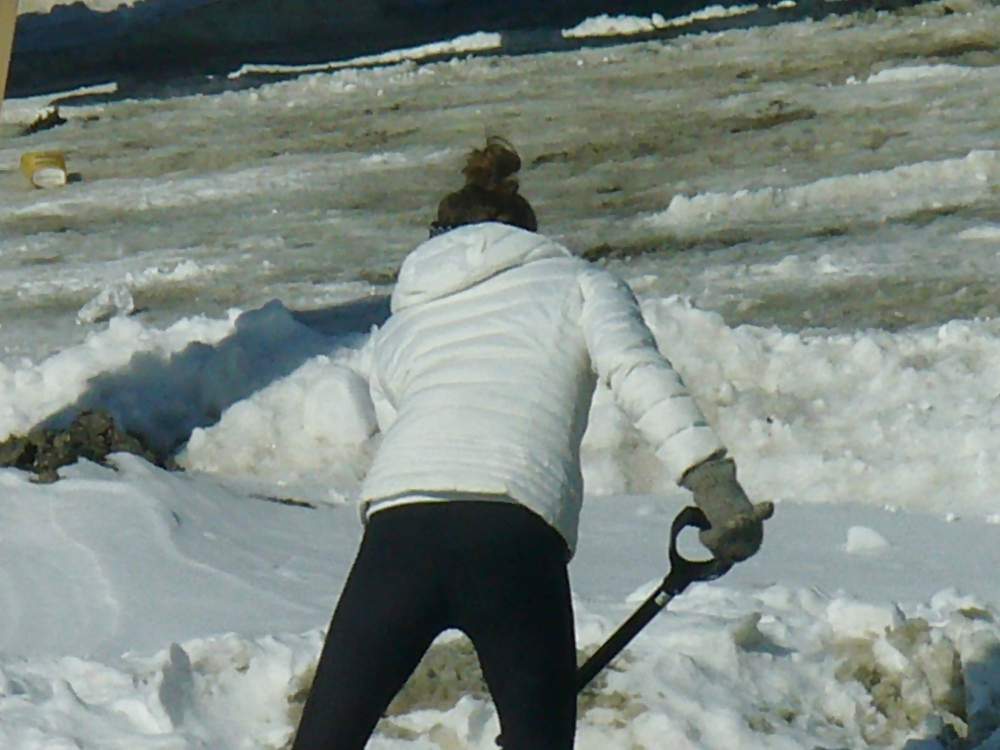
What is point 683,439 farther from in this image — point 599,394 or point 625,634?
point 599,394

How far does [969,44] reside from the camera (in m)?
15.4

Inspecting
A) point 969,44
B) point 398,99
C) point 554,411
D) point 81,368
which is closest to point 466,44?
point 398,99

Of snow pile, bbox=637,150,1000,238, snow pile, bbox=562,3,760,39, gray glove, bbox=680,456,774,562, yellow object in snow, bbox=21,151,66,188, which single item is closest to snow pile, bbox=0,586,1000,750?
gray glove, bbox=680,456,774,562

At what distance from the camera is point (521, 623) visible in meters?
3.63

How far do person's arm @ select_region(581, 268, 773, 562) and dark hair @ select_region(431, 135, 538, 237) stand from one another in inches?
18.9

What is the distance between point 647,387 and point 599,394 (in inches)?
153

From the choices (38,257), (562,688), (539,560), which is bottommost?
(38,257)

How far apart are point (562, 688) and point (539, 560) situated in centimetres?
23

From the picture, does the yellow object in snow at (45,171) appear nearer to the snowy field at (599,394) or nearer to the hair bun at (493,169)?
the snowy field at (599,394)

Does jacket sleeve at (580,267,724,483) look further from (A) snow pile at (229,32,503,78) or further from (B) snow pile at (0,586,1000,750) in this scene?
(A) snow pile at (229,32,503,78)

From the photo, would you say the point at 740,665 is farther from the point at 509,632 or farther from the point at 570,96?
the point at 570,96

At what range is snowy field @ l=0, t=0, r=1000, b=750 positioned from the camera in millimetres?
5098

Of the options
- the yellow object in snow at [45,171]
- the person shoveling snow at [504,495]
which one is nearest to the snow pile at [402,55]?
the yellow object in snow at [45,171]

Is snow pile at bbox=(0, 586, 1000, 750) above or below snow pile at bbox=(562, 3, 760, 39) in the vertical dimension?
above
